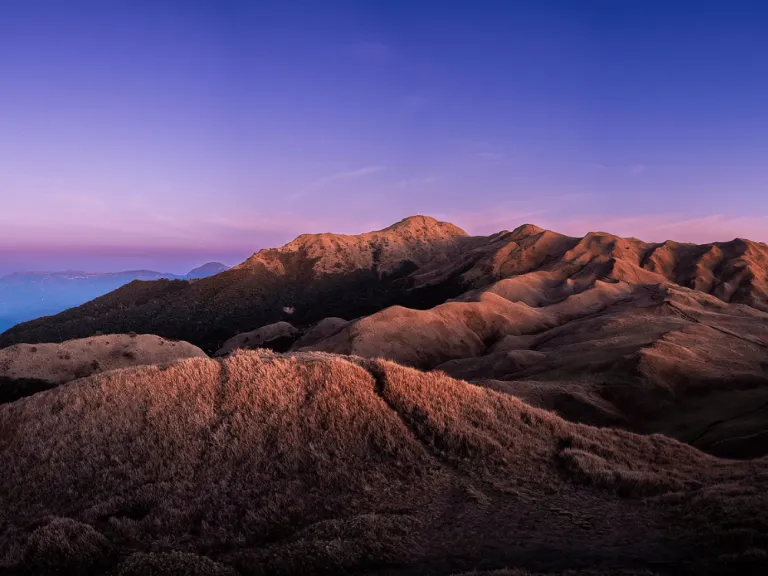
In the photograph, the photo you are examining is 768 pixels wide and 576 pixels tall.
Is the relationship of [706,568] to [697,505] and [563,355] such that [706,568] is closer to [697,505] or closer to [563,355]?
[697,505]

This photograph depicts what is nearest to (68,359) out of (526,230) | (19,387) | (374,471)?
(19,387)

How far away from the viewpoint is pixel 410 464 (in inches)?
436

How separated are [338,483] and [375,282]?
369 feet

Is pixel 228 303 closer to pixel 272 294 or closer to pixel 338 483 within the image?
pixel 272 294

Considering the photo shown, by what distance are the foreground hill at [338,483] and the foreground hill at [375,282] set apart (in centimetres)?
6121

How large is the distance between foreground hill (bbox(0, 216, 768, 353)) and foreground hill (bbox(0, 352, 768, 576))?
201 ft

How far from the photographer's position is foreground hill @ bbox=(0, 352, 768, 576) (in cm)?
726

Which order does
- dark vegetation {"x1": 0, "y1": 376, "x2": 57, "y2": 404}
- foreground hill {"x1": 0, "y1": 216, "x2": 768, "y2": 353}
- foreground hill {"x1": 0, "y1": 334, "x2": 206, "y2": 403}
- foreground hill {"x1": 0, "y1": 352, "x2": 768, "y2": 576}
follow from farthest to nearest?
foreground hill {"x1": 0, "y1": 216, "x2": 768, "y2": 353} < foreground hill {"x1": 0, "y1": 334, "x2": 206, "y2": 403} < dark vegetation {"x1": 0, "y1": 376, "x2": 57, "y2": 404} < foreground hill {"x1": 0, "y1": 352, "x2": 768, "y2": 576}

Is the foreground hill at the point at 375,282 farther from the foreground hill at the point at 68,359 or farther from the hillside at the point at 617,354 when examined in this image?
the foreground hill at the point at 68,359

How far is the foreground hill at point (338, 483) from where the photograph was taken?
7.26 meters

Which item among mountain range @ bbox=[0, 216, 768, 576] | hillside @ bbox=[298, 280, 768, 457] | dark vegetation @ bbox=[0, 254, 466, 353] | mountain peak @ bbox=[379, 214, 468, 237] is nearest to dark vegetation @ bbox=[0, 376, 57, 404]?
mountain range @ bbox=[0, 216, 768, 576]

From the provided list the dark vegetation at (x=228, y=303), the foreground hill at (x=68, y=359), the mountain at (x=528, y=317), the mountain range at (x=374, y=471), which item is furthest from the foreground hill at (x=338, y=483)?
the dark vegetation at (x=228, y=303)

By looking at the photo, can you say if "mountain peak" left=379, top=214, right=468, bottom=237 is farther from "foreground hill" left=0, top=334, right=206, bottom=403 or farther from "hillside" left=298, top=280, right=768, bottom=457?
"foreground hill" left=0, top=334, right=206, bottom=403

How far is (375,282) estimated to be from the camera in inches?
4815
